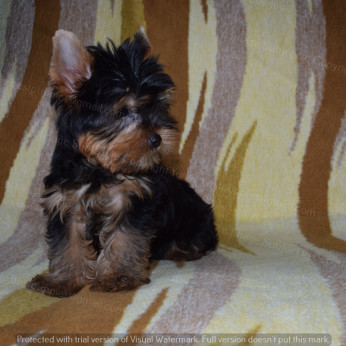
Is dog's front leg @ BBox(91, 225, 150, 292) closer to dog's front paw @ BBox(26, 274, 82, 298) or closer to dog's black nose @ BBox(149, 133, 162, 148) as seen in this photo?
dog's front paw @ BBox(26, 274, 82, 298)

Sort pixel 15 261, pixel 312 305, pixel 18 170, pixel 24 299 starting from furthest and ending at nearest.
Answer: pixel 18 170 → pixel 15 261 → pixel 24 299 → pixel 312 305

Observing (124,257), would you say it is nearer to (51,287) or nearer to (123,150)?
(51,287)

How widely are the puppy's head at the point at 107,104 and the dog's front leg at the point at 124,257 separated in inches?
19.1

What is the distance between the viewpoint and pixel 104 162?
3.45 metres

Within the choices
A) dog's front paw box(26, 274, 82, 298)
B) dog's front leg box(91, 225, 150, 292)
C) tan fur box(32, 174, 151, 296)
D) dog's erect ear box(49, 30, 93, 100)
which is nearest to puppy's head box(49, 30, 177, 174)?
dog's erect ear box(49, 30, 93, 100)

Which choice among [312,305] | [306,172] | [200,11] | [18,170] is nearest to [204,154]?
[306,172]

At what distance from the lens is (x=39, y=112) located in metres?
5.29

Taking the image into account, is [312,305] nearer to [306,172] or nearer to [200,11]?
[306,172]

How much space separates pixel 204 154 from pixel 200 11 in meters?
1.63

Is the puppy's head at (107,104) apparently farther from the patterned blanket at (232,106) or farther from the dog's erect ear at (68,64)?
the patterned blanket at (232,106)

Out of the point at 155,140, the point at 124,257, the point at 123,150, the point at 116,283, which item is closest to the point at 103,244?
the point at 124,257

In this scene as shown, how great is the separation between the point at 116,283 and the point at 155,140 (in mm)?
1064

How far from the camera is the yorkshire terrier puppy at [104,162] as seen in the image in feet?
11.1

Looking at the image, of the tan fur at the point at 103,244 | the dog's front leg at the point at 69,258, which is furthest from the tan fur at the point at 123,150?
the dog's front leg at the point at 69,258
